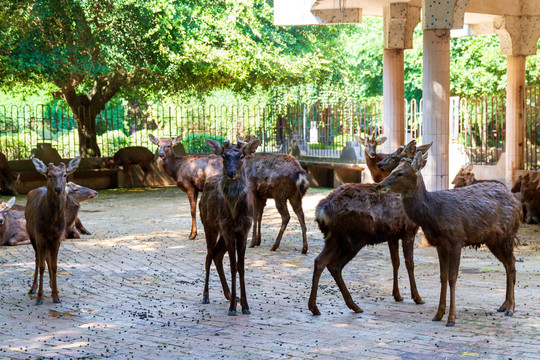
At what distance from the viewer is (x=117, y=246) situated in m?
12.3

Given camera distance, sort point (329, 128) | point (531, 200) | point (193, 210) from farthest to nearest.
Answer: point (329, 128)
point (531, 200)
point (193, 210)

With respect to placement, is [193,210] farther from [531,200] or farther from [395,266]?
[531,200]

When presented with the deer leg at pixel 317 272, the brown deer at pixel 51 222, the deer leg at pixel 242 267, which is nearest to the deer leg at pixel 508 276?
the deer leg at pixel 317 272

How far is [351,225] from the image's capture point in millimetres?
7473

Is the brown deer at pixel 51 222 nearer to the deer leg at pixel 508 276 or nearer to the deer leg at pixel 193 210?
the deer leg at pixel 193 210

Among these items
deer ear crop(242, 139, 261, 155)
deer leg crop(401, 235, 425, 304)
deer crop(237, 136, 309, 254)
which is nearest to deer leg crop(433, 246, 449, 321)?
deer leg crop(401, 235, 425, 304)

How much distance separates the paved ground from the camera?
6266 mm

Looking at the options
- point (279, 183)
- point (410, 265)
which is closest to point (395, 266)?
point (410, 265)

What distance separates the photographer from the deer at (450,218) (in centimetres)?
711

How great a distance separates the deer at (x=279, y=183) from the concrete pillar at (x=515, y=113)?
8.69 meters

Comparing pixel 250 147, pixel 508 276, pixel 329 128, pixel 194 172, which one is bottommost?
pixel 508 276

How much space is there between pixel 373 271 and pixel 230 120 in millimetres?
17326

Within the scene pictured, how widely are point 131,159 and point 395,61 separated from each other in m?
9.87

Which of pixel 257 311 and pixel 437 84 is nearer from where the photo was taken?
pixel 257 311
